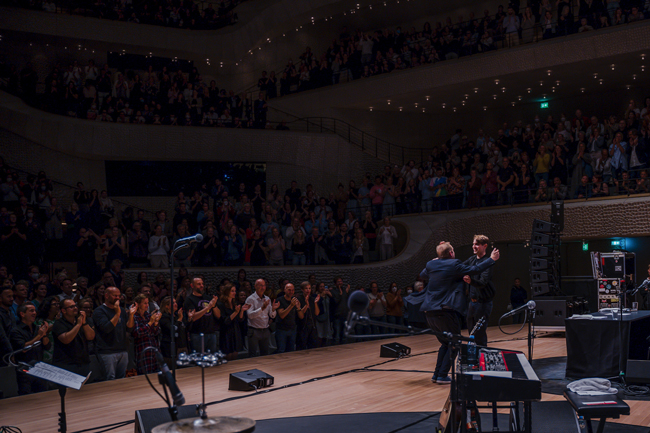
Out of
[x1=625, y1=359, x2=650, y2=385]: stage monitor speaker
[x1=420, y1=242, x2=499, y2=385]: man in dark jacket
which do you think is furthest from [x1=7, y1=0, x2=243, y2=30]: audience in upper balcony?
[x1=625, y1=359, x2=650, y2=385]: stage monitor speaker

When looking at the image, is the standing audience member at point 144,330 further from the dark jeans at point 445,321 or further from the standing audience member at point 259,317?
the dark jeans at point 445,321

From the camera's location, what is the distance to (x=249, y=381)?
8.04 metres

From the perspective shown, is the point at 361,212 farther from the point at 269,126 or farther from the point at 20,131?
the point at 20,131

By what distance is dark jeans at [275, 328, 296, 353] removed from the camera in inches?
439

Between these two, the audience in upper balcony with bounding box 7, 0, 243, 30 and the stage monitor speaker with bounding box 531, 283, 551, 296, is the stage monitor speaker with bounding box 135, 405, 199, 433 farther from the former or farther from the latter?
the audience in upper balcony with bounding box 7, 0, 243, 30

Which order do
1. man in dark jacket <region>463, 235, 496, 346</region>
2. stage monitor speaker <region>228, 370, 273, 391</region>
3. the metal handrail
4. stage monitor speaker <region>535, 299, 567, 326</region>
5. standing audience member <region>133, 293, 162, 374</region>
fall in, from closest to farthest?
man in dark jacket <region>463, 235, 496, 346</region>
stage monitor speaker <region>228, 370, 273, 391</region>
standing audience member <region>133, 293, 162, 374</region>
stage monitor speaker <region>535, 299, 567, 326</region>
the metal handrail

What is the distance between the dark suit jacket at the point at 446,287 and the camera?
24.3 feet

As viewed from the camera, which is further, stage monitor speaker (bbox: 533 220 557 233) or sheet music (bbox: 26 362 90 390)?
stage monitor speaker (bbox: 533 220 557 233)

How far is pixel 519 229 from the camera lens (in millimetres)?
15672

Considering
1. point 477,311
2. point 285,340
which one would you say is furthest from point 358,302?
point 285,340

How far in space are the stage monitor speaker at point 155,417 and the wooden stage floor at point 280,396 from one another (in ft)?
3.49

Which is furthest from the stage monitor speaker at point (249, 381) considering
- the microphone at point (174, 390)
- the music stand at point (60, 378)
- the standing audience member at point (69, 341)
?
the microphone at point (174, 390)

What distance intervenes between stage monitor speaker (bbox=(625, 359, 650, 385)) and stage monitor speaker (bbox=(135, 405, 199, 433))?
5.08 meters

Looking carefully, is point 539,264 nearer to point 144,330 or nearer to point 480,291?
point 480,291
